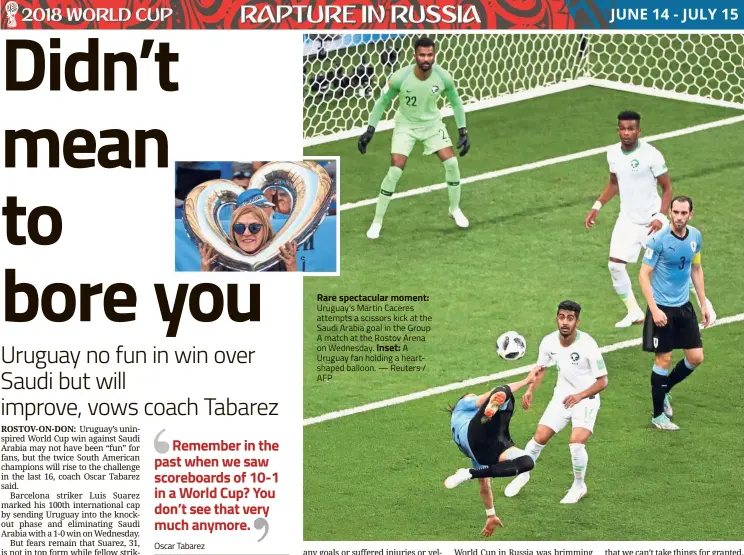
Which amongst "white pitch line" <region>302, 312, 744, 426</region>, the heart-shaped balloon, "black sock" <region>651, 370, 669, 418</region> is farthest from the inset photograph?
"black sock" <region>651, 370, 669, 418</region>

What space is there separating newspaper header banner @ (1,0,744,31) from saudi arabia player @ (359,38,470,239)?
342mm

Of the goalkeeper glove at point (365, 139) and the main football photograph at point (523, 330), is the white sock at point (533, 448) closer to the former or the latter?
the main football photograph at point (523, 330)

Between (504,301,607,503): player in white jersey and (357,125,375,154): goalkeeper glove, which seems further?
→ (357,125,375,154): goalkeeper glove

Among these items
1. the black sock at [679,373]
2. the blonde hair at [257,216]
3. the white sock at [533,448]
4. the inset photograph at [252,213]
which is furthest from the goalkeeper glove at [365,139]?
the black sock at [679,373]

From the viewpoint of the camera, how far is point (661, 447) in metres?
15.3

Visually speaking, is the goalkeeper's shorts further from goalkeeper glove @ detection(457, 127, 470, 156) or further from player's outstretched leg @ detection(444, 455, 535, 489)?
player's outstretched leg @ detection(444, 455, 535, 489)

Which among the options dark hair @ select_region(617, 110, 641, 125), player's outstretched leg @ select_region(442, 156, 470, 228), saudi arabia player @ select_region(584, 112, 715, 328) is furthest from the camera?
player's outstretched leg @ select_region(442, 156, 470, 228)

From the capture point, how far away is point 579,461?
15156 millimetres

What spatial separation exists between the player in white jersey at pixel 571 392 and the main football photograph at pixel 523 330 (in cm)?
1

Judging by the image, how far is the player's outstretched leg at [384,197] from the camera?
51.3 feet

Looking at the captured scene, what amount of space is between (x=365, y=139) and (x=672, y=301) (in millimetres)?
2506

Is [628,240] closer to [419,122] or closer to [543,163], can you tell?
[543,163]

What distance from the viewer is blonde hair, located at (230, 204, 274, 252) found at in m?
15.3

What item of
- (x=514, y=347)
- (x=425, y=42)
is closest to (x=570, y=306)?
(x=514, y=347)
